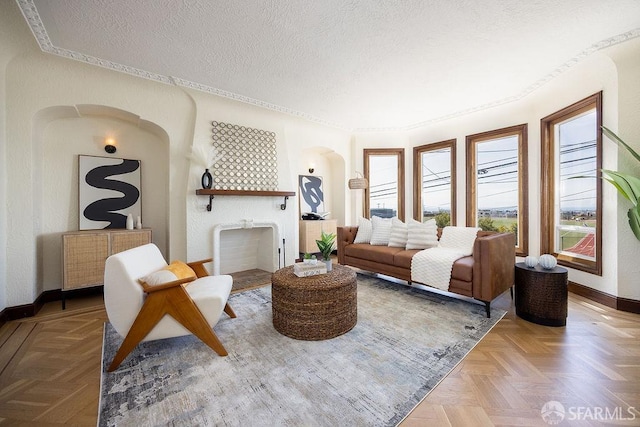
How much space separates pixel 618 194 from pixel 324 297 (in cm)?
337

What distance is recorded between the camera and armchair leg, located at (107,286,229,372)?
1.80 metres

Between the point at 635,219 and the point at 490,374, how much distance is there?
2344 mm

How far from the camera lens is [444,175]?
5227 millimetres

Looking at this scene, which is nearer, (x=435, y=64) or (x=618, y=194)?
(x=618, y=194)

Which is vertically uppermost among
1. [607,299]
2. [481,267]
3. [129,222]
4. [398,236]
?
[129,222]

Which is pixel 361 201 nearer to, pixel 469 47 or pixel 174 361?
pixel 469 47

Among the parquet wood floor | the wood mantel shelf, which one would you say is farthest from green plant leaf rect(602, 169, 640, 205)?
the wood mantel shelf

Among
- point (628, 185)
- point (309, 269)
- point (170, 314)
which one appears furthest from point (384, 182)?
point (170, 314)

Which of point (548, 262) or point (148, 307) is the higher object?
point (548, 262)

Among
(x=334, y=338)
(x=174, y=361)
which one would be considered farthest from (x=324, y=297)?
(x=174, y=361)

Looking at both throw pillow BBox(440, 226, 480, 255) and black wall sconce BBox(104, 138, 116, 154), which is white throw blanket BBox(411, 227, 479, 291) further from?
black wall sconce BBox(104, 138, 116, 154)

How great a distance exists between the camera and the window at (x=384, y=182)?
5734 millimetres

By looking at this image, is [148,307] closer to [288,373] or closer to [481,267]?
A: [288,373]

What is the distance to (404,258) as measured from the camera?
3.27 m
